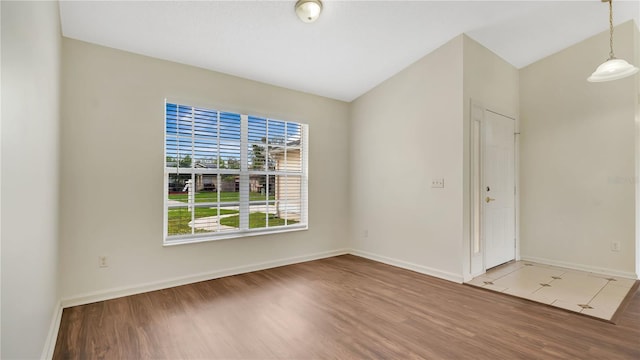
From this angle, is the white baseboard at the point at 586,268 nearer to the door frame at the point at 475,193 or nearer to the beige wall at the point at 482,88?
the door frame at the point at 475,193

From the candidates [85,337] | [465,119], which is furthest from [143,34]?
[465,119]

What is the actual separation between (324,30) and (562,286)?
3871 mm

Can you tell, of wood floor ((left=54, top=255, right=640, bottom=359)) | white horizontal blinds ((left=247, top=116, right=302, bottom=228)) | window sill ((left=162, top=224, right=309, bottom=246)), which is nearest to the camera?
wood floor ((left=54, top=255, right=640, bottom=359))

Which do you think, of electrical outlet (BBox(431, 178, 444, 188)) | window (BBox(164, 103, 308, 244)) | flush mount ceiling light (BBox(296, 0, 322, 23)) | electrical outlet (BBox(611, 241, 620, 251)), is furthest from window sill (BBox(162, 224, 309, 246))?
electrical outlet (BBox(611, 241, 620, 251))

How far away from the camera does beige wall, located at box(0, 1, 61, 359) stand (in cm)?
115

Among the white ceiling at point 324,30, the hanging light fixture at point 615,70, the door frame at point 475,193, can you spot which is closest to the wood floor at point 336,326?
the door frame at point 475,193

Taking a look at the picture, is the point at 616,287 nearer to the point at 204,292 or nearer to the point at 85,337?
the point at 204,292

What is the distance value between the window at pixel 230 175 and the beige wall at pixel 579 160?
3.45 m

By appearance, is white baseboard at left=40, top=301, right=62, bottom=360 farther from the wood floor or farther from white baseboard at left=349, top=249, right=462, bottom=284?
white baseboard at left=349, top=249, right=462, bottom=284

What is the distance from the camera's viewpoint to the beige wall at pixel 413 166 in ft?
11.9

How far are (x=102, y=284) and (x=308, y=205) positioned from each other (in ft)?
8.64

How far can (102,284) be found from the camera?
2949mm

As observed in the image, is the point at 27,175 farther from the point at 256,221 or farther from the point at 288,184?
the point at 288,184

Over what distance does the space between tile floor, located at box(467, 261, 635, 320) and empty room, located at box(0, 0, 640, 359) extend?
0.04m
